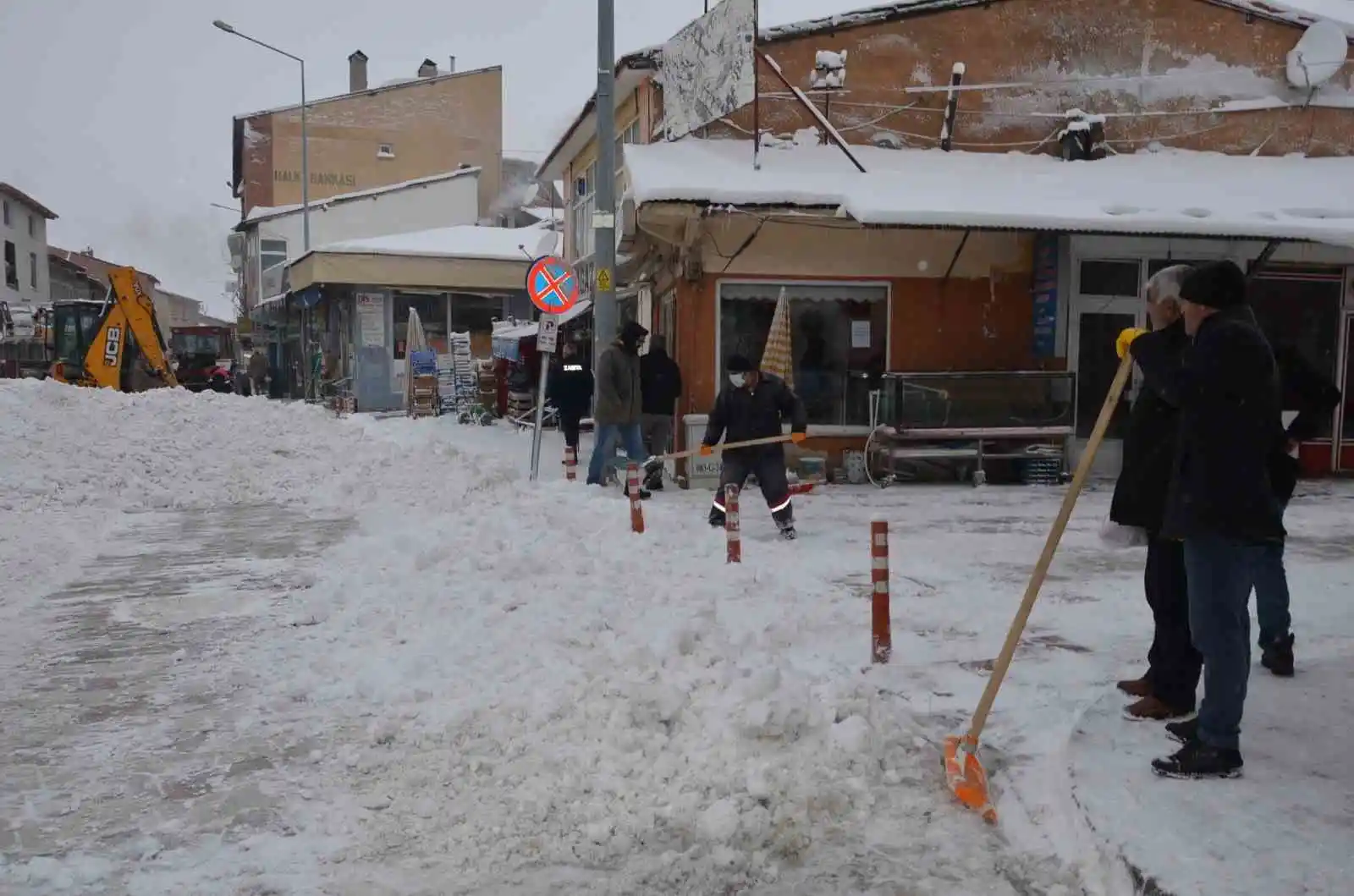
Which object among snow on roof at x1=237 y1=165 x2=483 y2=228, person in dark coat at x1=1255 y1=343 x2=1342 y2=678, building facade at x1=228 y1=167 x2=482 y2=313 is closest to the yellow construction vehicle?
building facade at x1=228 y1=167 x2=482 y2=313

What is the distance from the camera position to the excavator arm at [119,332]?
2542 cm

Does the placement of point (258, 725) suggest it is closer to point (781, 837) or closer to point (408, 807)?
point (408, 807)

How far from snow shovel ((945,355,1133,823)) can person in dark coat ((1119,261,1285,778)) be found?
18 cm

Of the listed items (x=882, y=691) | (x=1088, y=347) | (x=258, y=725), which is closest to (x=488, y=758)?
(x=258, y=725)

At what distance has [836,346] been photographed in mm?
14508

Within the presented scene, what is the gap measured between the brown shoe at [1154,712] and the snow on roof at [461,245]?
72.7 ft

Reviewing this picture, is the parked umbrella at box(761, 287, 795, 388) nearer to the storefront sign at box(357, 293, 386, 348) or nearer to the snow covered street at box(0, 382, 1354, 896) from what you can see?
the snow covered street at box(0, 382, 1354, 896)

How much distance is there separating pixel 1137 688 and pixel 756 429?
5.29 meters

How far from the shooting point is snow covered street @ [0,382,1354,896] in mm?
3713

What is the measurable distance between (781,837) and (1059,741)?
1569mm

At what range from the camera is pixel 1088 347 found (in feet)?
47.9

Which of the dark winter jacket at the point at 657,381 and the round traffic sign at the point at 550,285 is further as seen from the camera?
the dark winter jacket at the point at 657,381

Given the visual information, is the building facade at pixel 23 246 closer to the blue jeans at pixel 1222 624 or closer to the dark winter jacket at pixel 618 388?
the dark winter jacket at pixel 618 388

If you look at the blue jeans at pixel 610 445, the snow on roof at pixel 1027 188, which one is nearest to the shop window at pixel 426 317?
the snow on roof at pixel 1027 188
